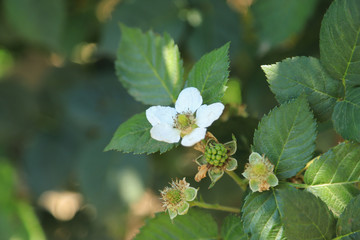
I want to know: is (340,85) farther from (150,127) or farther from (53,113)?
A: (53,113)

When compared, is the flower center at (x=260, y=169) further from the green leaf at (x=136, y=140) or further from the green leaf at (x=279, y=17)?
the green leaf at (x=279, y=17)

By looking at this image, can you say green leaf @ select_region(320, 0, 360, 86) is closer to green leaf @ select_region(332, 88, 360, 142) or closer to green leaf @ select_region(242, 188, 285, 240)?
green leaf @ select_region(332, 88, 360, 142)

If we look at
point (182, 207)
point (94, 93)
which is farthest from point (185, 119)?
point (94, 93)

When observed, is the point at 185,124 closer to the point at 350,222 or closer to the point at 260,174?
the point at 260,174

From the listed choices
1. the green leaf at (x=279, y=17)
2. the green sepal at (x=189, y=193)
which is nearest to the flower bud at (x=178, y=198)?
the green sepal at (x=189, y=193)

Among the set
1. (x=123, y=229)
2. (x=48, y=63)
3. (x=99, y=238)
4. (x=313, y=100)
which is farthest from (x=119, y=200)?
(x=313, y=100)

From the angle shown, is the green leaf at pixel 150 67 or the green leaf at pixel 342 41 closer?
the green leaf at pixel 342 41
